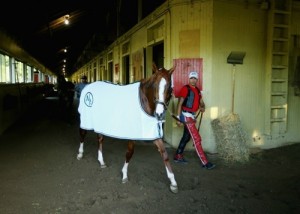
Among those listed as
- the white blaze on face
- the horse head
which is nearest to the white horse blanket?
the horse head

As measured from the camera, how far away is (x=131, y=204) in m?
4.32

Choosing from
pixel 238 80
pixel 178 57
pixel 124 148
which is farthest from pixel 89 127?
pixel 238 80

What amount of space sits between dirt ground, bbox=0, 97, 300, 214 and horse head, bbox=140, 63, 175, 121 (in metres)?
1.20

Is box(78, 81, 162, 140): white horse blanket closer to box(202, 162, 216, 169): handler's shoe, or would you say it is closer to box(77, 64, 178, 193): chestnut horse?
box(77, 64, 178, 193): chestnut horse

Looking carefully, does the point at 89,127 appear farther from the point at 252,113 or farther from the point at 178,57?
the point at 252,113

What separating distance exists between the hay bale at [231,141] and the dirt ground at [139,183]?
22 cm

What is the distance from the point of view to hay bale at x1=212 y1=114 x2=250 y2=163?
6.60 m

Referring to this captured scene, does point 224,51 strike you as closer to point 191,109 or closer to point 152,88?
point 191,109

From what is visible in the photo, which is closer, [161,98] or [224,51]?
[161,98]

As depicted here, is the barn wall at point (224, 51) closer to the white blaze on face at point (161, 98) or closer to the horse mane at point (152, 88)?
the horse mane at point (152, 88)

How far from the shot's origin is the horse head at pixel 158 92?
15.0ft

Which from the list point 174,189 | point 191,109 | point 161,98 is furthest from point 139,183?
point 191,109

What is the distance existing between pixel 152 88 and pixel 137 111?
1.40 ft

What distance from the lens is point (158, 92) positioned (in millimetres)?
4598
